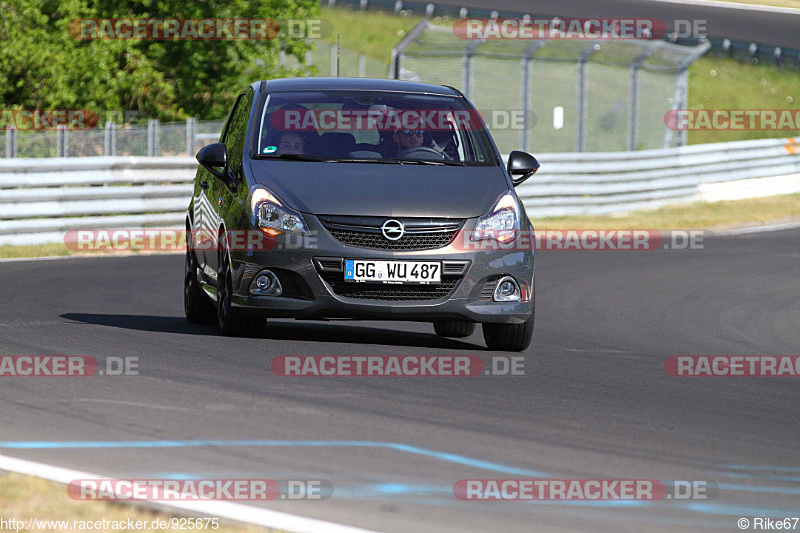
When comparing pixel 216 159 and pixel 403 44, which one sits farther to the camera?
pixel 403 44

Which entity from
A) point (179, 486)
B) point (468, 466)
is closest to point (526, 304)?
point (468, 466)

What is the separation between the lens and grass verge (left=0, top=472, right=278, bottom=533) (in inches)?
184

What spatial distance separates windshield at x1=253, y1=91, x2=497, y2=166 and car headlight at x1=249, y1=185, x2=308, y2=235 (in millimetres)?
589

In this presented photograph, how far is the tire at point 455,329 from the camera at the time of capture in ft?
35.5

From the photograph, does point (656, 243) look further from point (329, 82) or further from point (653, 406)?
point (653, 406)

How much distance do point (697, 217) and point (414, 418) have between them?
19.9 meters

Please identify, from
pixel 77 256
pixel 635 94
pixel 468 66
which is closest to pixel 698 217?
pixel 635 94

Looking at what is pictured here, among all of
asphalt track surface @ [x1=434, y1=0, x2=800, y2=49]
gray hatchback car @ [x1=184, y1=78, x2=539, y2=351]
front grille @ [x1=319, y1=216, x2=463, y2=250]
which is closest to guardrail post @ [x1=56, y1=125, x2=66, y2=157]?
gray hatchback car @ [x1=184, y1=78, x2=539, y2=351]

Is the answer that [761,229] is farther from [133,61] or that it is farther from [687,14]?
[687,14]

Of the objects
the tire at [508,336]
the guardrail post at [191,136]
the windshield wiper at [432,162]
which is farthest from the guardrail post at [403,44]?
the tire at [508,336]

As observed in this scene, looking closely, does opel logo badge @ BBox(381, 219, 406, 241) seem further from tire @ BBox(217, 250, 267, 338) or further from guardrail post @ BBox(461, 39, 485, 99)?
guardrail post @ BBox(461, 39, 485, 99)

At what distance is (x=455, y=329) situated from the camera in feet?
35.6

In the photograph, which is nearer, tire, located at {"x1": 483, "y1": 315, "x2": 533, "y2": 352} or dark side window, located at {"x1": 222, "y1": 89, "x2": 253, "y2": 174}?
tire, located at {"x1": 483, "y1": 315, "x2": 533, "y2": 352}

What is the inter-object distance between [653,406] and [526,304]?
1.87 metres
